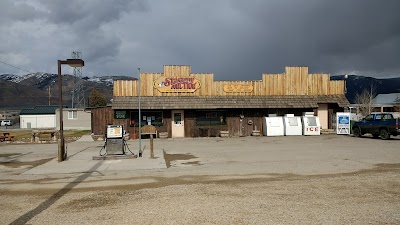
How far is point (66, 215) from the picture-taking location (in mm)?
7473

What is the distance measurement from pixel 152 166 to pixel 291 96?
21.6m

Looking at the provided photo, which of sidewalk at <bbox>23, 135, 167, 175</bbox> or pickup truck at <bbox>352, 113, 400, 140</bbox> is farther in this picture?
pickup truck at <bbox>352, 113, 400, 140</bbox>

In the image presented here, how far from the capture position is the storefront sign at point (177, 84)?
30766 millimetres

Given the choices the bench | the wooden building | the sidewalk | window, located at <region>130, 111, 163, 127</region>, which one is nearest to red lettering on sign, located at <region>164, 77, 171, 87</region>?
the wooden building

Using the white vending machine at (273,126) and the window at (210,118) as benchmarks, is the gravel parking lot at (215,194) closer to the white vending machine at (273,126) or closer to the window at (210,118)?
the white vending machine at (273,126)

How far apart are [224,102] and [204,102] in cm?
187

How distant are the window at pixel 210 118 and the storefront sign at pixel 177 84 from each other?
246 cm

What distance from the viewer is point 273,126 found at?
100 feet

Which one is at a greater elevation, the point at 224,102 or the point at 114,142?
the point at 224,102

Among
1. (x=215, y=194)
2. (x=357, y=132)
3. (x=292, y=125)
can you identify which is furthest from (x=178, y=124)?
(x=215, y=194)

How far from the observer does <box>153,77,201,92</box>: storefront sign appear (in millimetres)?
30766

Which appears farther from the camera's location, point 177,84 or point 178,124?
point 177,84

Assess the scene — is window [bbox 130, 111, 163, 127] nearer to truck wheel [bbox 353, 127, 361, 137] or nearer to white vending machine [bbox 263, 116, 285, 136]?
white vending machine [bbox 263, 116, 285, 136]

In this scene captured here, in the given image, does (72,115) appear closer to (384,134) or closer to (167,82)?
(167,82)
